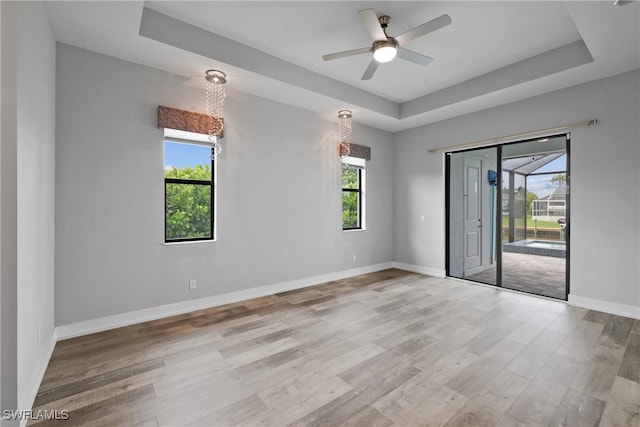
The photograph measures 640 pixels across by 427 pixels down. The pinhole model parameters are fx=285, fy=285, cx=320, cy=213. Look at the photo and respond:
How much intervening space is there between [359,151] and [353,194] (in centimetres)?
80

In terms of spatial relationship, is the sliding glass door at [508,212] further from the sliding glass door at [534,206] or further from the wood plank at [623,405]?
the wood plank at [623,405]

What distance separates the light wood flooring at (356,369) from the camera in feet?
5.75

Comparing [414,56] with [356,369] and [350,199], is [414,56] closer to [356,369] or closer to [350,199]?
[350,199]

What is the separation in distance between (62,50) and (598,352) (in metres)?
5.62

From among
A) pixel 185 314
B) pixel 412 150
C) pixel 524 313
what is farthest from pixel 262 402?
pixel 412 150

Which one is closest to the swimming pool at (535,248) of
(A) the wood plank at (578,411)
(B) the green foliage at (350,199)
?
(B) the green foliage at (350,199)

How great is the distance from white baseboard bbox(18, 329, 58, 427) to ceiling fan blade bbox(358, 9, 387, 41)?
350 cm

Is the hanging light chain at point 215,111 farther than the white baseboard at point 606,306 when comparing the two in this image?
Yes

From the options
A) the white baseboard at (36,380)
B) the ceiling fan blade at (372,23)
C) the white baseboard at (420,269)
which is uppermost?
the ceiling fan blade at (372,23)

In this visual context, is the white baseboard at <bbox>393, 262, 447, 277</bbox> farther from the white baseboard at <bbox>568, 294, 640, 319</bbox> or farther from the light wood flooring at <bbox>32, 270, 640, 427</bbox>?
the white baseboard at <bbox>568, 294, 640, 319</bbox>

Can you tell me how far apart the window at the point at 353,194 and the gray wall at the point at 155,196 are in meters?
0.46

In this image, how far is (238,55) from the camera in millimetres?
3164

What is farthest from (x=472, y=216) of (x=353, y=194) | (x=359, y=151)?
(x=359, y=151)

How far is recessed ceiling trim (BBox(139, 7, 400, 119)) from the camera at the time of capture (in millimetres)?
2693
